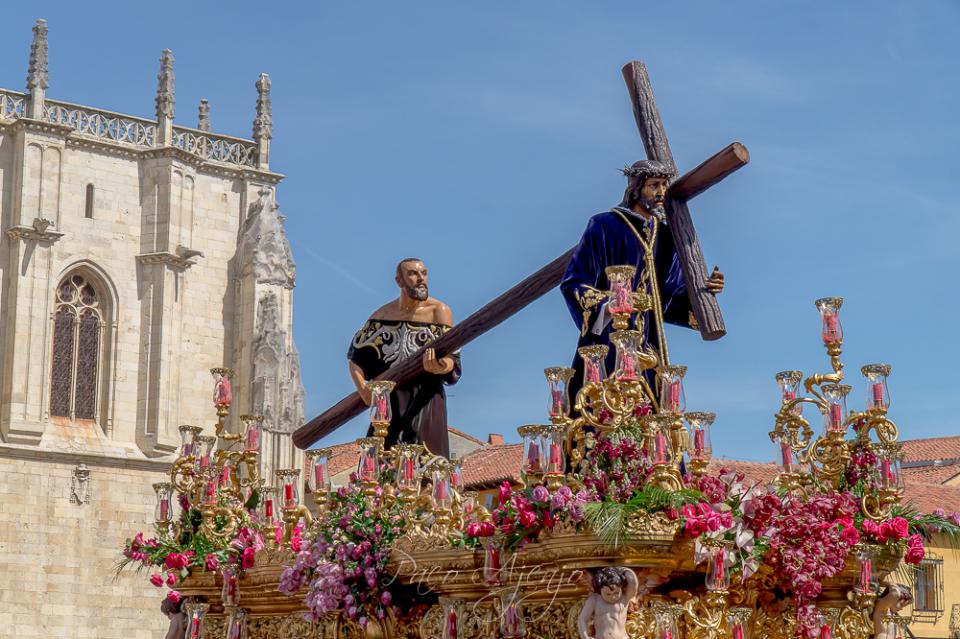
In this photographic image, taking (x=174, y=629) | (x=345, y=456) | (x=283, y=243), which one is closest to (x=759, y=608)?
(x=174, y=629)

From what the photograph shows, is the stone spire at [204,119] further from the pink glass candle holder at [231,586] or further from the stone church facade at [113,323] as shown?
the pink glass candle holder at [231,586]

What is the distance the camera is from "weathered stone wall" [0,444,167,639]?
35.8 m

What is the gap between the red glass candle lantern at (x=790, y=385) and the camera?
28.5 ft

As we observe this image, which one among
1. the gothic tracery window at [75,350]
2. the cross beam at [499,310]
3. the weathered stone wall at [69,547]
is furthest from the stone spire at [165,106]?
the cross beam at [499,310]

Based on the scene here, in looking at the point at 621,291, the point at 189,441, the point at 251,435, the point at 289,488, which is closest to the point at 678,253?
the point at 621,291

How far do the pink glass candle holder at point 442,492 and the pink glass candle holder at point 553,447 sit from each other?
1205mm

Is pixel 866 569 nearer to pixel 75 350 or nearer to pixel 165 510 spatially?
pixel 165 510

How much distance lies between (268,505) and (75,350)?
91.4 ft

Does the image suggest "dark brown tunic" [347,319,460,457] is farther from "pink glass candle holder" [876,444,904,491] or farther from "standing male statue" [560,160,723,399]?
"pink glass candle holder" [876,444,904,491]

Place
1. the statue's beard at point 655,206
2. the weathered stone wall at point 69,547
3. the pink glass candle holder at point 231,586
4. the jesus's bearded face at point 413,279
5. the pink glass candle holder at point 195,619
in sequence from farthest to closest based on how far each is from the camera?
1. the weathered stone wall at point 69,547
2. the jesus's bearded face at point 413,279
3. the pink glass candle holder at point 195,619
4. the pink glass candle holder at point 231,586
5. the statue's beard at point 655,206

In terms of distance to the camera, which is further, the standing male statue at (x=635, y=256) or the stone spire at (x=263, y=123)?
the stone spire at (x=263, y=123)

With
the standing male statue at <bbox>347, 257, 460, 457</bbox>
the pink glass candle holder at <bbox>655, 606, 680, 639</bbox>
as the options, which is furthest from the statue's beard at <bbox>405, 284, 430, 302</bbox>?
the pink glass candle holder at <bbox>655, 606, 680, 639</bbox>

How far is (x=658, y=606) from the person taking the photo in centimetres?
791

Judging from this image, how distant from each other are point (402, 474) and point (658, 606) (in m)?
2.35
